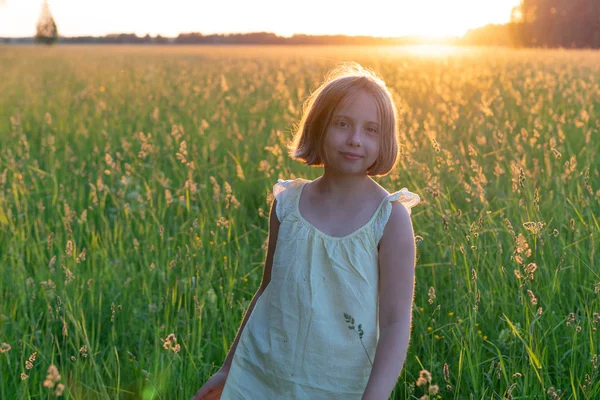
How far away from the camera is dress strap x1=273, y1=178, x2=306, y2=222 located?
5.95 ft

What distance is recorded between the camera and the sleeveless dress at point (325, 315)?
1673mm

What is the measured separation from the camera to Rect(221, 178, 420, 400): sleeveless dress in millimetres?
1673

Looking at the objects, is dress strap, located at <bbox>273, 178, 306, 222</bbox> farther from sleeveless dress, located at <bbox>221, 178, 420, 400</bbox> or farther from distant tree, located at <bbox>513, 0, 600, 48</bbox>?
distant tree, located at <bbox>513, 0, 600, 48</bbox>

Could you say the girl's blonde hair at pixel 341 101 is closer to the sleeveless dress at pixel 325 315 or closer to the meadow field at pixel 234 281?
the sleeveless dress at pixel 325 315

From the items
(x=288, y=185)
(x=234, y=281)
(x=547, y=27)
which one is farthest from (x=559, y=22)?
(x=288, y=185)

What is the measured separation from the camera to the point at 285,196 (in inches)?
72.7

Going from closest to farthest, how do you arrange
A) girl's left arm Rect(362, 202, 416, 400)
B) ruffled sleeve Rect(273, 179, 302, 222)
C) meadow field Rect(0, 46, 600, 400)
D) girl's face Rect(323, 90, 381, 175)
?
girl's left arm Rect(362, 202, 416, 400) < girl's face Rect(323, 90, 381, 175) < ruffled sleeve Rect(273, 179, 302, 222) < meadow field Rect(0, 46, 600, 400)

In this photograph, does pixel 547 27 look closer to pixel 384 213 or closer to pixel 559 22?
pixel 559 22

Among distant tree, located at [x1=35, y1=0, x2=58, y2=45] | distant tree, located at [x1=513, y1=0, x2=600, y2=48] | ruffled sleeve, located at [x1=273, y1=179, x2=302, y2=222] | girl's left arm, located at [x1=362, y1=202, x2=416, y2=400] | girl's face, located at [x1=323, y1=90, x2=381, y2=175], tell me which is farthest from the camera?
distant tree, located at [x1=35, y1=0, x2=58, y2=45]

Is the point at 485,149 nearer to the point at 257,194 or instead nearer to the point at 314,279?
the point at 257,194

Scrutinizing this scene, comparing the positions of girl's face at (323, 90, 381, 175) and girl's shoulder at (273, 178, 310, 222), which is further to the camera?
girl's shoulder at (273, 178, 310, 222)

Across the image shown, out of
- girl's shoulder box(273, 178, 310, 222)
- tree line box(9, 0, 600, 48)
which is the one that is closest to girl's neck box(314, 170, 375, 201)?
girl's shoulder box(273, 178, 310, 222)

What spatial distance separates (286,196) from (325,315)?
33 centimetres

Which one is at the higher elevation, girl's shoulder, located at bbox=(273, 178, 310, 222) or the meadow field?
girl's shoulder, located at bbox=(273, 178, 310, 222)
